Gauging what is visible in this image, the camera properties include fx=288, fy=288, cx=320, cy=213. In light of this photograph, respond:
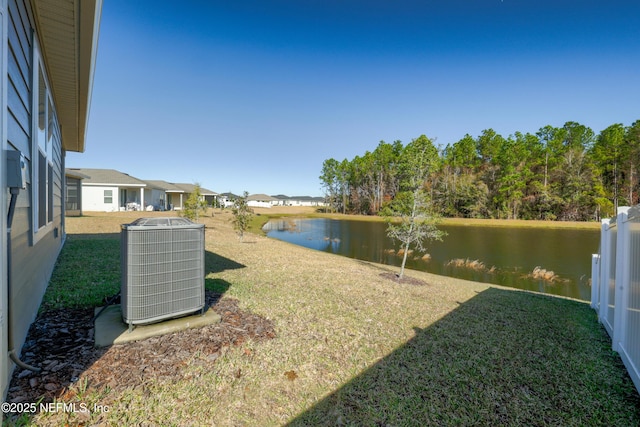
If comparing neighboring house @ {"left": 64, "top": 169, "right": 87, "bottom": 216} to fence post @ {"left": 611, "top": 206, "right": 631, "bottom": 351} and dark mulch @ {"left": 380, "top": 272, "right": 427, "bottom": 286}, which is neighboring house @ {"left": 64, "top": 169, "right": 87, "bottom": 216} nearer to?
dark mulch @ {"left": 380, "top": 272, "right": 427, "bottom": 286}

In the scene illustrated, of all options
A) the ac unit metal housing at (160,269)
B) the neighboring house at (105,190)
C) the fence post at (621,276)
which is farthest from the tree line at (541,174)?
the ac unit metal housing at (160,269)

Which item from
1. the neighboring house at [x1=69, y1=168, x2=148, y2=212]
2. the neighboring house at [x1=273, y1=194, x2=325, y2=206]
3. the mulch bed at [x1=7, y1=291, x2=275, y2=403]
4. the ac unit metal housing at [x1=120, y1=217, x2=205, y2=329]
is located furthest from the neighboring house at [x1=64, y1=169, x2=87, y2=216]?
the neighboring house at [x1=273, y1=194, x2=325, y2=206]

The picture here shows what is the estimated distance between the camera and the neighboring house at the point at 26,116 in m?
1.88

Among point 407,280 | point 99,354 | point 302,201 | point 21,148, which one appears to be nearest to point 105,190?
point 21,148

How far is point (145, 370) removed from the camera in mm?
2518

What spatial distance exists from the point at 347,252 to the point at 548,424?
14.4 metres

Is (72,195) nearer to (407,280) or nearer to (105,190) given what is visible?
(105,190)

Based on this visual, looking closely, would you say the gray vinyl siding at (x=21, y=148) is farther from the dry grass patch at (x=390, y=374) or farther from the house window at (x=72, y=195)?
the house window at (x=72, y=195)

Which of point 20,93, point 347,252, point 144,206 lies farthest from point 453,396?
point 144,206

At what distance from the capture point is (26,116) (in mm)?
3211

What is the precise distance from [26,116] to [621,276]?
7279mm

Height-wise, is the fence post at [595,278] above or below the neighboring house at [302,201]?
below

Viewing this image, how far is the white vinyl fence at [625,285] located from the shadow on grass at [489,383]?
0.73 ft

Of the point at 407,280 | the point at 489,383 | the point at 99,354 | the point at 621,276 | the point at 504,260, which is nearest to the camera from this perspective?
the point at 99,354
